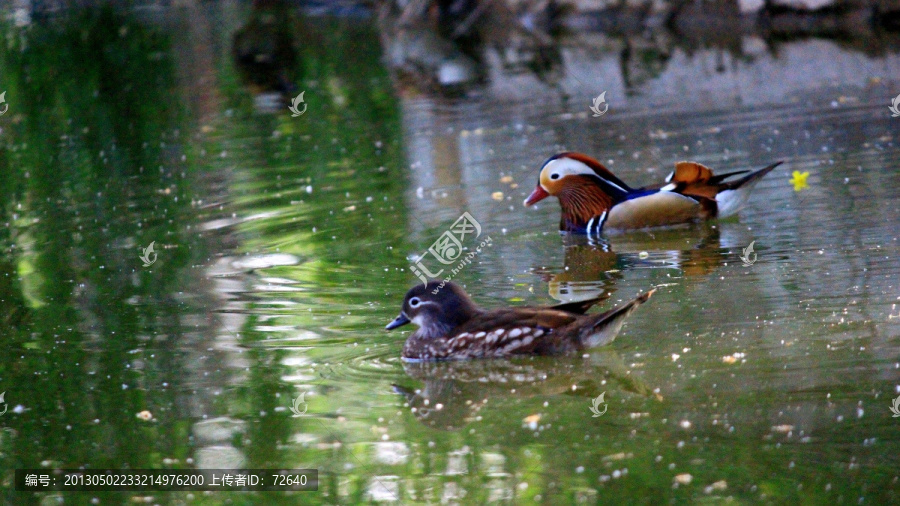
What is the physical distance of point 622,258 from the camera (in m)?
8.96

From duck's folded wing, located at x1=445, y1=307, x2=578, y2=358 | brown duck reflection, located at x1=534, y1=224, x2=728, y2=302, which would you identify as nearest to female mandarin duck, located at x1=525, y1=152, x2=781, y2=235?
brown duck reflection, located at x1=534, y1=224, x2=728, y2=302

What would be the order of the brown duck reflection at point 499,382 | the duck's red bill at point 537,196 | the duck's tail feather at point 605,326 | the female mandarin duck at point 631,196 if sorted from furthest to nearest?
1. the duck's red bill at point 537,196
2. the female mandarin duck at point 631,196
3. the duck's tail feather at point 605,326
4. the brown duck reflection at point 499,382

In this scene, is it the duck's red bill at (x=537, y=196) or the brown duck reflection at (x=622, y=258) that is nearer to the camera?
the brown duck reflection at (x=622, y=258)

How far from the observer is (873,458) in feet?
16.8

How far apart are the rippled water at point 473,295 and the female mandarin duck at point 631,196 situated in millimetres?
165

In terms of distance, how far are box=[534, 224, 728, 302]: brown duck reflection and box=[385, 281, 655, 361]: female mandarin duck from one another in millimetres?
1189

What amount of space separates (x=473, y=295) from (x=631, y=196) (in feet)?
7.41

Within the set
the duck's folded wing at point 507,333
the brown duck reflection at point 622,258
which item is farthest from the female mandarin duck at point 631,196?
the duck's folded wing at point 507,333

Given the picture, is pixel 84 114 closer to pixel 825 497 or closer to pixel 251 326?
pixel 251 326

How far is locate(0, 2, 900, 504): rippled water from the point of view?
5430 mm

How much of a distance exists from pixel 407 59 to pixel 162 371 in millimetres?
16367

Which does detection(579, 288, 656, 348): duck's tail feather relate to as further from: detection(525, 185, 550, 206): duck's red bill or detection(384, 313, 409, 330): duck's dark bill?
detection(525, 185, 550, 206): duck's red bill

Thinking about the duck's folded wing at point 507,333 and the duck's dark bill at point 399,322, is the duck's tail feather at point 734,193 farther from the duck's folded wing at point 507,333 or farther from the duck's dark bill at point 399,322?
the duck's dark bill at point 399,322

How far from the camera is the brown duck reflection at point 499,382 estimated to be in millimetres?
6117
